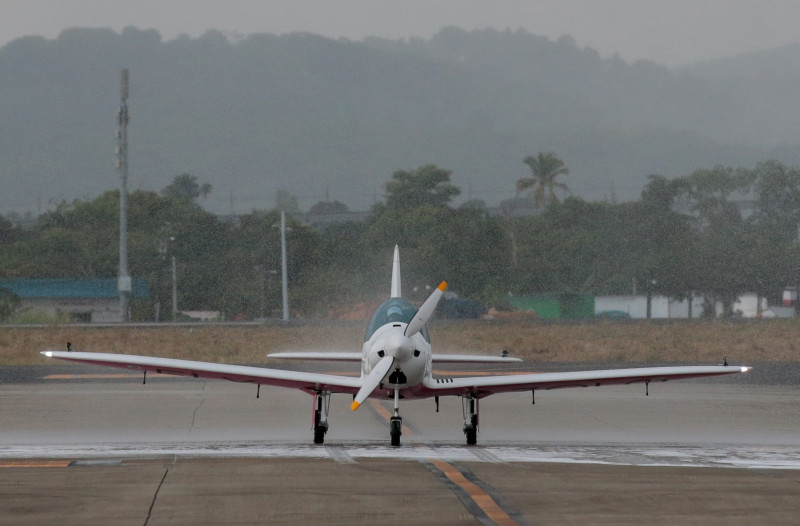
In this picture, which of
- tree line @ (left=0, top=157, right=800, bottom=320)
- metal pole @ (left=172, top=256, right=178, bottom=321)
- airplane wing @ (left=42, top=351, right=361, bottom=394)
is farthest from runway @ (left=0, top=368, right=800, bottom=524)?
metal pole @ (left=172, top=256, right=178, bottom=321)

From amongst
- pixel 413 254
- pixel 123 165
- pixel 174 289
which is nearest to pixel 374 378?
pixel 123 165

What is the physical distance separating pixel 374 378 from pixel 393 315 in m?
1.20

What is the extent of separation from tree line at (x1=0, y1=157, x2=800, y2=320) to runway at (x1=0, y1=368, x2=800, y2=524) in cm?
8412

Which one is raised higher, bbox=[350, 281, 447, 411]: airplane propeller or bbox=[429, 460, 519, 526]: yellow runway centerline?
bbox=[350, 281, 447, 411]: airplane propeller

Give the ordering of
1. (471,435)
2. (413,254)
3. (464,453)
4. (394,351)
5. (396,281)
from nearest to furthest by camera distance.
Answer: (464,453), (394,351), (471,435), (396,281), (413,254)

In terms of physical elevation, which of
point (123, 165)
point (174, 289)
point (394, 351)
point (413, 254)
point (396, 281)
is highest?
point (123, 165)

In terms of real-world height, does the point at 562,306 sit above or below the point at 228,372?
below

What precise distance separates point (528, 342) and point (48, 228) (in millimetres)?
94048

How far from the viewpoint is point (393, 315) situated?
617 inches

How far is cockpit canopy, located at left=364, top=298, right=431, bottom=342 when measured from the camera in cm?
1563

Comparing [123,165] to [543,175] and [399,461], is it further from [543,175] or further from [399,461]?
[543,175]

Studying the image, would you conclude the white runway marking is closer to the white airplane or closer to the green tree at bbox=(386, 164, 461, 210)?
the white airplane

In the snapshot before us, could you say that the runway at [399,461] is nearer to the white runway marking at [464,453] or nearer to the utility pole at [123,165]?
the white runway marking at [464,453]

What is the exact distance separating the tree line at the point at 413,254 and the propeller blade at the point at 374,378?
90.1 m
